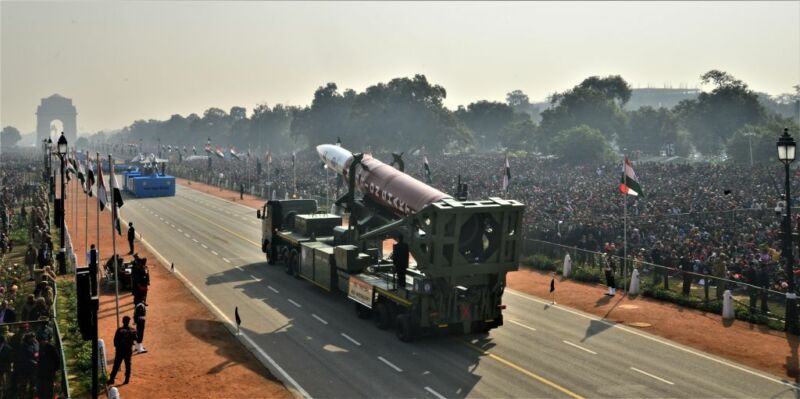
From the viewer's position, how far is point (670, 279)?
28688 mm

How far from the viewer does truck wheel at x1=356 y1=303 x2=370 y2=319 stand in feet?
79.7

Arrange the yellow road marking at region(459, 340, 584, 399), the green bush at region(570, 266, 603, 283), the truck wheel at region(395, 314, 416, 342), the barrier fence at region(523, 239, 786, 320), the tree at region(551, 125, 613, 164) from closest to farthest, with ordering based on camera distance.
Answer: the yellow road marking at region(459, 340, 584, 399) → the truck wheel at region(395, 314, 416, 342) → the barrier fence at region(523, 239, 786, 320) → the green bush at region(570, 266, 603, 283) → the tree at region(551, 125, 613, 164)

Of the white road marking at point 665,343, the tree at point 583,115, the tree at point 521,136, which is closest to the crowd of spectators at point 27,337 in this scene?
the white road marking at point 665,343

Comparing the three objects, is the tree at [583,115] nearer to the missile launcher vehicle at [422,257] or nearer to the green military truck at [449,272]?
the missile launcher vehicle at [422,257]

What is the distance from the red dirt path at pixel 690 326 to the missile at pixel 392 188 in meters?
7.93

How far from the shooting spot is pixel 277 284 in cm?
3077

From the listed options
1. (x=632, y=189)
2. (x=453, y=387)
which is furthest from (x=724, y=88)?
(x=453, y=387)

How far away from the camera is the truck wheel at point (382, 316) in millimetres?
22828

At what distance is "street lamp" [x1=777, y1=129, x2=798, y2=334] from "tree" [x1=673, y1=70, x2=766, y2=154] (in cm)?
9257

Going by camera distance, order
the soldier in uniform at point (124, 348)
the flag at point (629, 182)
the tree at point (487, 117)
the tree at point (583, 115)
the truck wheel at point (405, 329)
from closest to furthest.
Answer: the soldier in uniform at point (124, 348)
the truck wheel at point (405, 329)
the flag at point (629, 182)
the tree at point (583, 115)
the tree at point (487, 117)

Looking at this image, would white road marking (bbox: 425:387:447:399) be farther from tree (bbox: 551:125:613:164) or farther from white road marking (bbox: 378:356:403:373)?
tree (bbox: 551:125:613:164)

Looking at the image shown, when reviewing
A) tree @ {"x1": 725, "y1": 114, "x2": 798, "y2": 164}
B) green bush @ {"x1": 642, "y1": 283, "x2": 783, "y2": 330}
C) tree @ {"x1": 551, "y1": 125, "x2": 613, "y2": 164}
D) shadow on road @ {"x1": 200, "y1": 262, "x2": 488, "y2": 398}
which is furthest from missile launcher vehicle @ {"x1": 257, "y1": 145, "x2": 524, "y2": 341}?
tree @ {"x1": 551, "y1": 125, "x2": 613, "y2": 164}

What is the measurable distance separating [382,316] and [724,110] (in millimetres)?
101810

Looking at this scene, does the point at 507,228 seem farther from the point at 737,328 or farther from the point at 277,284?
the point at 277,284
